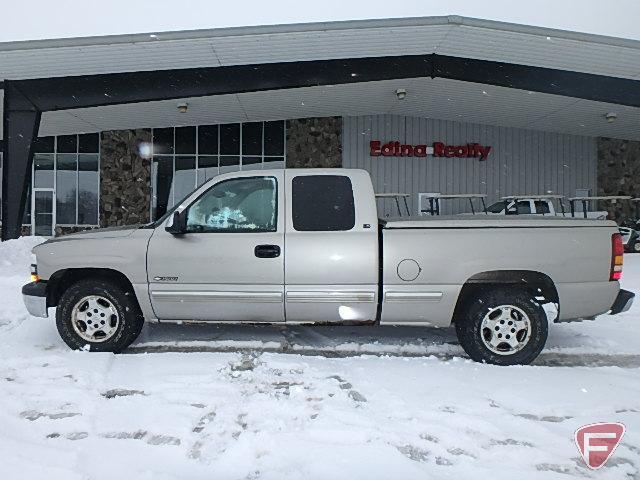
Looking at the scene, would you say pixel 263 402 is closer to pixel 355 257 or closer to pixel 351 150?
pixel 355 257

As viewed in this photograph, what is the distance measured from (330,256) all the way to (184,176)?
62.8 ft

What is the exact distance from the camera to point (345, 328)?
6961 mm

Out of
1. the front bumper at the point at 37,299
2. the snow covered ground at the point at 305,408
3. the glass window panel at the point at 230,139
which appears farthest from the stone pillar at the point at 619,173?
the front bumper at the point at 37,299

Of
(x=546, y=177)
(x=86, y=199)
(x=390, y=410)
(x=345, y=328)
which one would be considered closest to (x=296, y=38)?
(x=345, y=328)

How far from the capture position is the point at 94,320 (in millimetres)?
5555

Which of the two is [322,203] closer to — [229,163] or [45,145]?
[229,163]

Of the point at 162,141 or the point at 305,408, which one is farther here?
the point at 162,141

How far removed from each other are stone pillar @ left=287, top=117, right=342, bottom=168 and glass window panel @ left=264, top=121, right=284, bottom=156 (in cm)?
33

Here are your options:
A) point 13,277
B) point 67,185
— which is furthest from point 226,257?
point 67,185

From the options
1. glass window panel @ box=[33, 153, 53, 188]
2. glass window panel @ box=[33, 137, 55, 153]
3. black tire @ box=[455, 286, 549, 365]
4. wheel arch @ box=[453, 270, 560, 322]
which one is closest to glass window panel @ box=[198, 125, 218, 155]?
glass window panel @ box=[33, 137, 55, 153]

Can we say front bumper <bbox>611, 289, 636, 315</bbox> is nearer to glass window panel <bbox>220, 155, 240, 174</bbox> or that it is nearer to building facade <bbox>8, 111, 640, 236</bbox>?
building facade <bbox>8, 111, 640, 236</bbox>

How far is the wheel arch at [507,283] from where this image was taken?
529 cm

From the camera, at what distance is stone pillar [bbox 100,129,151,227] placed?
888 inches

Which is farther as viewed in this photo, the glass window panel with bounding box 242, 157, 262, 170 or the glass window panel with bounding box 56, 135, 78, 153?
the glass window panel with bounding box 242, 157, 262, 170
